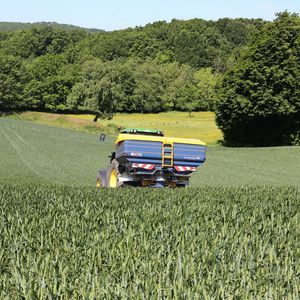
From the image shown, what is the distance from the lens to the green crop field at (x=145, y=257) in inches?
143

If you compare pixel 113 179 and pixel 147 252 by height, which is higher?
pixel 147 252

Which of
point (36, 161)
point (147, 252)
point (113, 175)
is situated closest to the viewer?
point (147, 252)

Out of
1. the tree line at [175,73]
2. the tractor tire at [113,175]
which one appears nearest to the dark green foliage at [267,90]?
the tree line at [175,73]

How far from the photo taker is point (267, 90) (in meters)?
50.2

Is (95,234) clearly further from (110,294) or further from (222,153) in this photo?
(222,153)

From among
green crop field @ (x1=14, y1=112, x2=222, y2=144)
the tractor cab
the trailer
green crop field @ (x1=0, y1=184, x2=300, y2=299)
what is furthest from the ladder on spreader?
green crop field @ (x1=14, y1=112, x2=222, y2=144)

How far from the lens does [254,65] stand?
52438 millimetres

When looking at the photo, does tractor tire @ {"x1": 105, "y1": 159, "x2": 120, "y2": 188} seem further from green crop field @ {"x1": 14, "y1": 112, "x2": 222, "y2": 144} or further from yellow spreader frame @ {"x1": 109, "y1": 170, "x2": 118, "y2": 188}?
green crop field @ {"x1": 14, "y1": 112, "x2": 222, "y2": 144}

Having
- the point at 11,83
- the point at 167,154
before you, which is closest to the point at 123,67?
the point at 11,83

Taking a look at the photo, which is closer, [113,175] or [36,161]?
[113,175]

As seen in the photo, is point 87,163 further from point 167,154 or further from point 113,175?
point 167,154

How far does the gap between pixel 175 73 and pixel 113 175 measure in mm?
106483

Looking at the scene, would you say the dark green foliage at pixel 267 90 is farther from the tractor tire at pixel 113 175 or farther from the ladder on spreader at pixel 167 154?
the ladder on spreader at pixel 167 154

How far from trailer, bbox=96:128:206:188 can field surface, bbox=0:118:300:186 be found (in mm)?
7619
